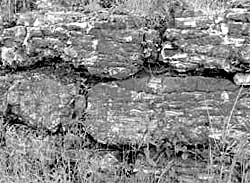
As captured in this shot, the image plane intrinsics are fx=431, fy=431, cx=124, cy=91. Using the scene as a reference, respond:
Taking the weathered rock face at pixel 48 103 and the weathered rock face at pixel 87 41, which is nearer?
the weathered rock face at pixel 87 41

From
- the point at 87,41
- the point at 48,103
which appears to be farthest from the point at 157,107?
the point at 48,103

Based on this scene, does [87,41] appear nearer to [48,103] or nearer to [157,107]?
[48,103]

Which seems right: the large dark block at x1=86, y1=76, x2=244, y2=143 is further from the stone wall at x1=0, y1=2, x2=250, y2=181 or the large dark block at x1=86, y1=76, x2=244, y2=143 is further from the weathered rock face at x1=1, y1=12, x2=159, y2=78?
the weathered rock face at x1=1, y1=12, x2=159, y2=78

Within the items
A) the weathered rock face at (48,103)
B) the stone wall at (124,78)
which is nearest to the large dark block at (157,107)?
the stone wall at (124,78)

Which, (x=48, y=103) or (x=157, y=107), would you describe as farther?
(x=48, y=103)

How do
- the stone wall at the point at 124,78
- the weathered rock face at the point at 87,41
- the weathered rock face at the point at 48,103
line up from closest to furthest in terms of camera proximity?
the stone wall at the point at 124,78, the weathered rock face at the point at 87,41, the weathered rock face at the point at 48,103

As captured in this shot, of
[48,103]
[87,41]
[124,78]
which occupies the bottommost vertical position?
[48,103]

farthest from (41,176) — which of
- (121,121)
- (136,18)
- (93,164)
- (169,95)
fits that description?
(136,18)

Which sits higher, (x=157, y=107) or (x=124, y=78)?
(x=124, y=78)

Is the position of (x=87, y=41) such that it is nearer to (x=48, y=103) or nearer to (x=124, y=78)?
(x=124, y=78)

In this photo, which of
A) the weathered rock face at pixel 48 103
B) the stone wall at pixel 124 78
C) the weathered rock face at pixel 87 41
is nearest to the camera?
the stone wall at pixel 124 78

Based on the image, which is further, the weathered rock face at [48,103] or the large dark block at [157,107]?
the weathered rock face at [48,103]

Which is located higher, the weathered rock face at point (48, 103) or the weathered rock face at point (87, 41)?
the weathered rock face at point (87, 41)

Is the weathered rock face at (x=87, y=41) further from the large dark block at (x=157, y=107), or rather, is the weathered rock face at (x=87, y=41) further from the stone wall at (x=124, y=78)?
the large dark block at (x=157, y=107)
